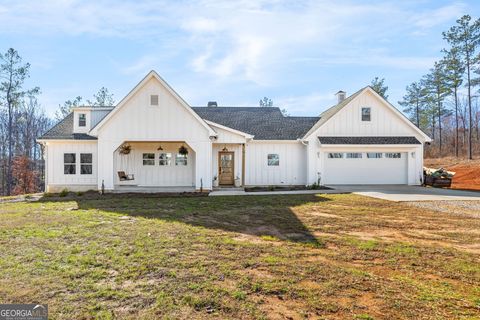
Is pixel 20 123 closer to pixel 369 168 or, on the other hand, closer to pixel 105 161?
pixel 105 161

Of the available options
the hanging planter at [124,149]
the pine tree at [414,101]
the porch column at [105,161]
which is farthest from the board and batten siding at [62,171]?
the pine tree at [414,101]

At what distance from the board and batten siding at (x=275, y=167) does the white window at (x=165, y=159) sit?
15.6 feet

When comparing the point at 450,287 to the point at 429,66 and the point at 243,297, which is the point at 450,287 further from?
the point at 429,66

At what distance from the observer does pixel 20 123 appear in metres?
33.8

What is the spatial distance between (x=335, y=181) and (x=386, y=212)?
28.9 ft

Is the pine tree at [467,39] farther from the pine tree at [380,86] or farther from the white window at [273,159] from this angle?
the white window at [273,159]

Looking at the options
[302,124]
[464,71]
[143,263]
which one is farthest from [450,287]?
[464,71]

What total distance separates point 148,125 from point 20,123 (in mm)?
29184

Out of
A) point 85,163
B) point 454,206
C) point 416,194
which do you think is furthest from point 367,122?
point 85,163

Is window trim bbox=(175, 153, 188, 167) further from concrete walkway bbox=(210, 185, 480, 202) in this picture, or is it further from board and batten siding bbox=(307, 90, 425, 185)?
board and batten siding bbox=(307, 90, 425, 185)

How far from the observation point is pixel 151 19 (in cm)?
1243

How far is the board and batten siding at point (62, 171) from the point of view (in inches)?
619

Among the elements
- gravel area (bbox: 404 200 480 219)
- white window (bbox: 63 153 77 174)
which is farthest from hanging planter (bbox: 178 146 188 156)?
gravel area (bbox: 404 200 480 219)

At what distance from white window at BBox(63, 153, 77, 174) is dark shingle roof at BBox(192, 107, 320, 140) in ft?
29.0
